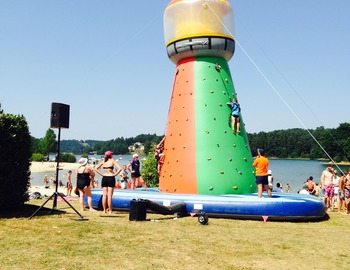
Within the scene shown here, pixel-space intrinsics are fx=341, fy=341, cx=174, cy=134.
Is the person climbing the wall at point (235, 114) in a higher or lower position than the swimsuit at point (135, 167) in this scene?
higher

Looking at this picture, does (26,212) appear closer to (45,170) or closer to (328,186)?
(328,186)

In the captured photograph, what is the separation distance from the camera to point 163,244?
19.1ft

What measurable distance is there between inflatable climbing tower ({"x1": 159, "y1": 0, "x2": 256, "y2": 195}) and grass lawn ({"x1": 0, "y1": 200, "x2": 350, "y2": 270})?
246 cm

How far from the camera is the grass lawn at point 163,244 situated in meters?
4.84

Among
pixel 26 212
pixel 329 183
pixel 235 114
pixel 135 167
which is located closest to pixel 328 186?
pixel 329 183

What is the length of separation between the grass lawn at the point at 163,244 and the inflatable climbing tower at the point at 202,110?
8.07 ft

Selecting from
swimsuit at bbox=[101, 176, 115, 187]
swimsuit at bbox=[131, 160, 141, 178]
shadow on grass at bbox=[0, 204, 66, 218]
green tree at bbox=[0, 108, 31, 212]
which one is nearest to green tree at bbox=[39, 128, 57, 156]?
swimsuit at bbox=[131, 160, 141, 178]

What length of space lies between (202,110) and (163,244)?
6009 millimetres

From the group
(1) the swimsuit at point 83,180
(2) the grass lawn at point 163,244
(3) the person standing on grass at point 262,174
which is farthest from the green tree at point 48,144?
(2) the grass lawn at point 163,244

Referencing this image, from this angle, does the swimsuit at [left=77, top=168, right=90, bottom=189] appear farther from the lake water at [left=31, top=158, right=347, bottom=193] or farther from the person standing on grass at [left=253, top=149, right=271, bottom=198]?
the lake water at [left=31, top=158, right=347, bottom=193]

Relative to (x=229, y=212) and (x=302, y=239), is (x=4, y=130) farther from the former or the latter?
(x=302, y=239)

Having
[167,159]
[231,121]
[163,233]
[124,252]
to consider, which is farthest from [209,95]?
[124,252]

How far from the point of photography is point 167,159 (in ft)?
38.0

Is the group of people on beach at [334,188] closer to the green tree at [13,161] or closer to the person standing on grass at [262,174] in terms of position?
the person standing on grass at [262,174]
